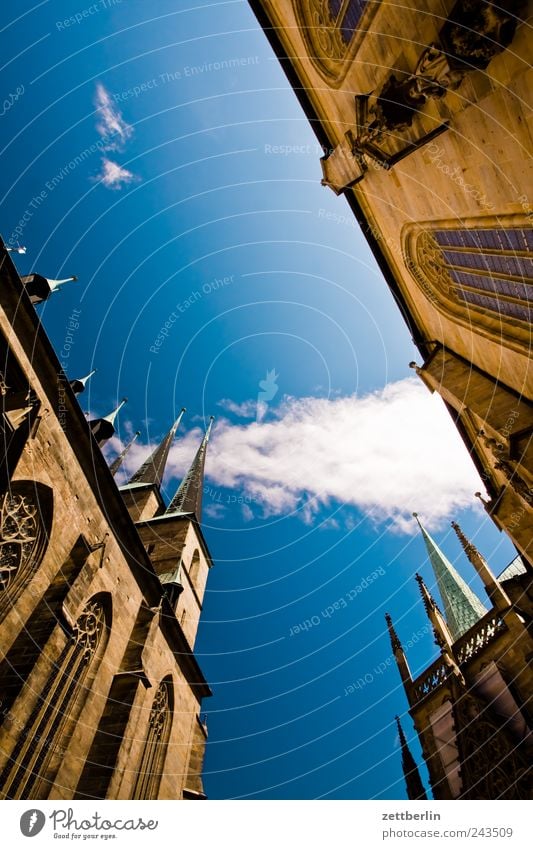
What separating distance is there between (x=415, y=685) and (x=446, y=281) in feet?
45.6

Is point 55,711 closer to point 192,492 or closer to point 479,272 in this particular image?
point 479,272

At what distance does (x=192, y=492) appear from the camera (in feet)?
102

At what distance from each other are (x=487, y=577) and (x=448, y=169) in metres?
12.4

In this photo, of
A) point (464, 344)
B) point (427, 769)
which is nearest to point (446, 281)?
point (464, 344)

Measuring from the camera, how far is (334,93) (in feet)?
36.9

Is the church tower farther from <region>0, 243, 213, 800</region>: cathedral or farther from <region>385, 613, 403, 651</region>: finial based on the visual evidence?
<region>0, 243, 213, 800</region>: cathedral

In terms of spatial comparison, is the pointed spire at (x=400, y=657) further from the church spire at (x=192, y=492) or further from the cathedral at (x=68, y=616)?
the church spire at (x=192, y=492)

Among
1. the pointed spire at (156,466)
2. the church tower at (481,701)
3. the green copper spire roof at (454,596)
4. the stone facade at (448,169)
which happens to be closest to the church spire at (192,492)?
the pointed spire at (156,466)

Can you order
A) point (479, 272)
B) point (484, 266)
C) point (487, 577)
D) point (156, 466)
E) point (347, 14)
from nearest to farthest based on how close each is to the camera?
point (484, 266) → point (479, 272) → point (347, 14) → point (487, 577) → point (156, 466)

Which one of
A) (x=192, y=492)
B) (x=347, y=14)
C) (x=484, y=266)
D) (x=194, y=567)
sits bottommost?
(x=484, y=266)

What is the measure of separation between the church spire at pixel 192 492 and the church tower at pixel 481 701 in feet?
54.6

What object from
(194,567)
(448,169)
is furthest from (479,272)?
(194,567)

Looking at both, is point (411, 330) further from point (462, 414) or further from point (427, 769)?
point (427, 769)
